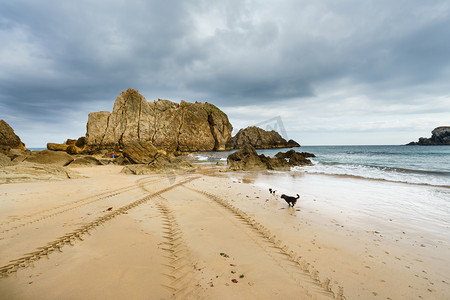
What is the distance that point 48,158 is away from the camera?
15578 mm

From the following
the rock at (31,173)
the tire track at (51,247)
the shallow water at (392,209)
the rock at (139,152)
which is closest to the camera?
the tire track at (51,247)

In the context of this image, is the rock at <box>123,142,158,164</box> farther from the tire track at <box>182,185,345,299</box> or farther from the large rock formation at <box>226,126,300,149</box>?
the large rock formation at <box>226,126,300,149</box>

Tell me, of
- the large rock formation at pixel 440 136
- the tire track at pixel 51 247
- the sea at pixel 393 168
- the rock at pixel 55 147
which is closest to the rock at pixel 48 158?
the tire track at pixel 51 247

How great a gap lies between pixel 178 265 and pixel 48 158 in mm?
18915

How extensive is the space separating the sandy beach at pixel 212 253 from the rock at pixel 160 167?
8.61m

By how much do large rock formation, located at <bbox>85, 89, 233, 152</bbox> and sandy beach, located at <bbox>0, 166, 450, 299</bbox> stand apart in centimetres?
3278

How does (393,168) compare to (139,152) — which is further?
(139,152)

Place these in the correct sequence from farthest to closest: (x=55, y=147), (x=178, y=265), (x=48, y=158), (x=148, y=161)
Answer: (x=55, y=147) → (x=148, y=161) → (x=48, y=158) → (x=178, y=265)

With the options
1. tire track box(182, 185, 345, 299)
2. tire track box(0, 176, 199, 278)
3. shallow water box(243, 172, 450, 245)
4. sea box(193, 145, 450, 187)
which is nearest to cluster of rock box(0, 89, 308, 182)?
sea box(193, 145, 450, 187)

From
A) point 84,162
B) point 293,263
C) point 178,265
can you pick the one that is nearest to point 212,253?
point 178,265

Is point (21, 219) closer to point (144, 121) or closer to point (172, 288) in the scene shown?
point (172, 288)

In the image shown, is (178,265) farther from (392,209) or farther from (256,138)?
(256,138)

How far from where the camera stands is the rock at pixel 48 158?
595 inches

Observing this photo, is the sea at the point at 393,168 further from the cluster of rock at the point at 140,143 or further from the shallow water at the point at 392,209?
the shallow water at the point at 392,209
